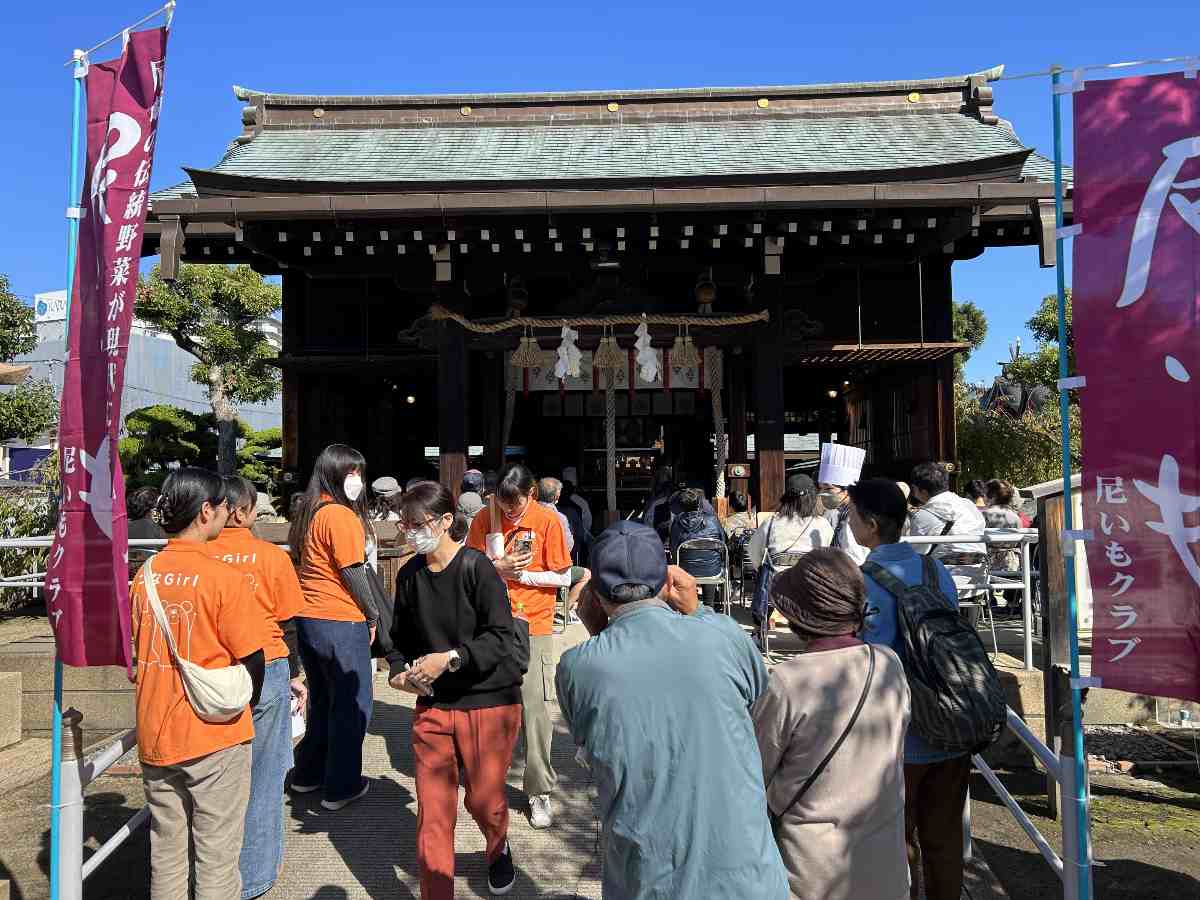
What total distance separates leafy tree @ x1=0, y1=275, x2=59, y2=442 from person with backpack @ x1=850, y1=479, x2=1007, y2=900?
22.3m

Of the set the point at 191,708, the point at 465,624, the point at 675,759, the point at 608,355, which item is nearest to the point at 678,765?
the point at 675,759

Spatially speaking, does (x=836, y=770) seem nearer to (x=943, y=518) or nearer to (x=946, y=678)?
(x=946, y=678)

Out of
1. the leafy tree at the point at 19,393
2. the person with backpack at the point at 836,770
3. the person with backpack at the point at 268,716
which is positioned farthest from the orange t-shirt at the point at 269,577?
the leafy tree at the point at 19,393

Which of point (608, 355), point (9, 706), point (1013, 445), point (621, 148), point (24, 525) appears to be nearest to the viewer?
point (9, 706)

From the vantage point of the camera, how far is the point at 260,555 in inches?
123

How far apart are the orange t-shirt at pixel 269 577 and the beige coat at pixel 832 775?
1986 millimetres

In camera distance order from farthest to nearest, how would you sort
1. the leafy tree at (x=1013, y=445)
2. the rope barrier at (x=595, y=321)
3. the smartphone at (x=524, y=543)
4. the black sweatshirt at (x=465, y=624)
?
the leafy tree at (x=1013, y=445), the rope barrier at (x=595, y=321), the smartphone at (x=524, y=543), the black sweatshirt at (x=465, y=624)

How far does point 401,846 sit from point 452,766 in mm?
980

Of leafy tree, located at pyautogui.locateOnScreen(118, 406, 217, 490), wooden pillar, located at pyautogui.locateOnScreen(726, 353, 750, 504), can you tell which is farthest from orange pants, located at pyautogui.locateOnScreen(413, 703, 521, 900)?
leafy tree, located at pyautogui.locateOnScreen(118, 406, 217, 490)

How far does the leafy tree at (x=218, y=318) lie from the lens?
19688 mm

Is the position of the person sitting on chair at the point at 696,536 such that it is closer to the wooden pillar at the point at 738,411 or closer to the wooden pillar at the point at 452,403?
the wooden pillar at the point at 452,403

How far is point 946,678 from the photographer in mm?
2508

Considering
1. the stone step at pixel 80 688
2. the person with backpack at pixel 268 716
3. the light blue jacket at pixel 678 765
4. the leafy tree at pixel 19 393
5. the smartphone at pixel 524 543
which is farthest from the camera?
the leafy tree at pixel 19 393

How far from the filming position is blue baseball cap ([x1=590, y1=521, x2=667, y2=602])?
188cm
